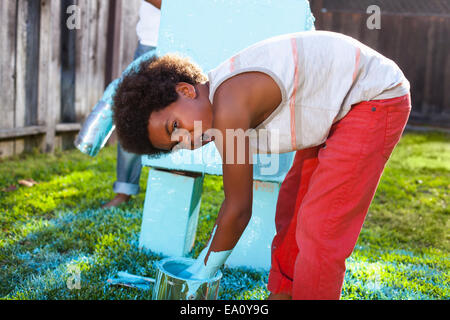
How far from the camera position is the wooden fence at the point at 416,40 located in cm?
766

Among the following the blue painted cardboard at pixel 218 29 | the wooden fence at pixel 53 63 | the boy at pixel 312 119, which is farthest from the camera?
the wooden fence at pixel 53 63

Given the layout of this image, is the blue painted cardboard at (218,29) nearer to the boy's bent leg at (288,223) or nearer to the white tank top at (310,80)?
the boy's bent leg at (288,223)

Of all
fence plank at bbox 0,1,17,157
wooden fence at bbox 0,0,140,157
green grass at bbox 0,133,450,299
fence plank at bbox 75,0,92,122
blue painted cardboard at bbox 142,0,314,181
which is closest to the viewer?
green grass at bbox 0,133,450,299

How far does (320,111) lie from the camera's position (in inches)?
56.7

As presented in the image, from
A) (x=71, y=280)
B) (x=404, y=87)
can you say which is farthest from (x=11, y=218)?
(x=404, y=87)

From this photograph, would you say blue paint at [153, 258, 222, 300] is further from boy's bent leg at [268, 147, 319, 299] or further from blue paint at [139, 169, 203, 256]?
blue paint at [139, 169, 203, 256]

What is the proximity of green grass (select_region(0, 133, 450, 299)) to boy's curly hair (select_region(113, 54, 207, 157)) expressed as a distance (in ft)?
1.96

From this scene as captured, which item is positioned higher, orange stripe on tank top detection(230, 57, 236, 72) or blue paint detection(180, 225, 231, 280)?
orange stripe on tank top detection(230, 57, 236, 72)

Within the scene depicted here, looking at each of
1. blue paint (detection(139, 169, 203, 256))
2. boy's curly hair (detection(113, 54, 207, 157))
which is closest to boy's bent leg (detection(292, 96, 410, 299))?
boy's curly hair (detection(113, 54, 207, 157))

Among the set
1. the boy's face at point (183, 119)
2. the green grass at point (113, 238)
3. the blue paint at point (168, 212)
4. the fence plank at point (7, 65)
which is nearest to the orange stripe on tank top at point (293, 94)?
the boy's face at point (183, 119)

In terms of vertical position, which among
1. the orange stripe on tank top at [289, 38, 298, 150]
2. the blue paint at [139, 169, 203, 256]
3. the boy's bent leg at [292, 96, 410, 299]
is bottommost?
the blue paint at [139, 169, 203, 256]

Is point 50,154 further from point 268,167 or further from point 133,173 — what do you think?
point 268,167

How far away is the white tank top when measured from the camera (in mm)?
1420

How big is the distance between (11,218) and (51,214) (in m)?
0.24
